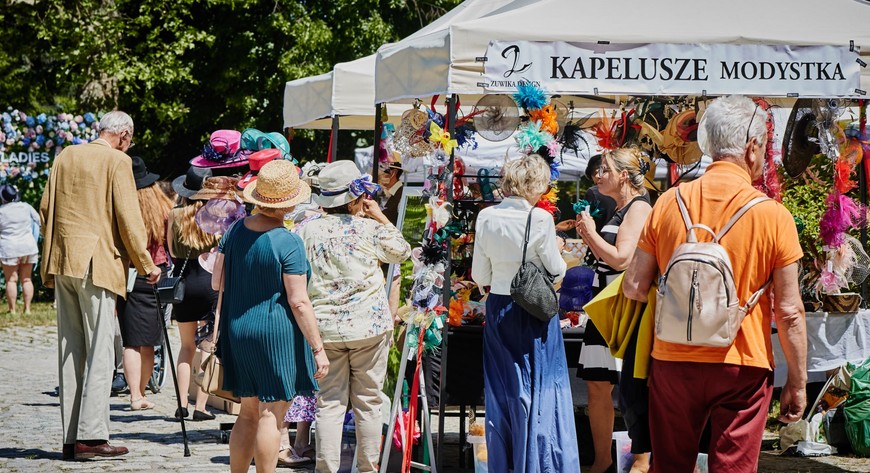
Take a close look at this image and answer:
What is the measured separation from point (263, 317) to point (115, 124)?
2.36 m

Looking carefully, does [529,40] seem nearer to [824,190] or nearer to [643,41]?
A: [643,41]

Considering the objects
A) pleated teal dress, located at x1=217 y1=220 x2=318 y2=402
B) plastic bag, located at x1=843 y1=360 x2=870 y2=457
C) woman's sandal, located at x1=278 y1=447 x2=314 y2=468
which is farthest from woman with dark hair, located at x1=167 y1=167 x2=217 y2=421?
plastic bag, located at x1=843 y1=360 x2=870 y2=457

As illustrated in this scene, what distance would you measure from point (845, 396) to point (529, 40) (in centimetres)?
324

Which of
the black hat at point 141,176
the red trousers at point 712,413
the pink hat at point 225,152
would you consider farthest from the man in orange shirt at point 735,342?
the black hat at point 141,176

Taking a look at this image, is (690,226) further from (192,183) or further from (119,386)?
(119,386)

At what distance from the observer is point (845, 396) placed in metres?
6.84

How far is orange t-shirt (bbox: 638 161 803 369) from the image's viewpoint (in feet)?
11.3

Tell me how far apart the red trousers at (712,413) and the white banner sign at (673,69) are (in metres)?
2.36

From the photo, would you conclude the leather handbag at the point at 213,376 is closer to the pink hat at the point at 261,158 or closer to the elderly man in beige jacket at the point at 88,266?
the elderly man in beige jacket at the point at 88,266

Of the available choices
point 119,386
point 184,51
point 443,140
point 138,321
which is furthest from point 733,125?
point 184,51

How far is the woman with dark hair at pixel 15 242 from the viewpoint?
14.9 m

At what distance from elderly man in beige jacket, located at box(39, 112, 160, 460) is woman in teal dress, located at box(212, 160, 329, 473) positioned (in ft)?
5.65

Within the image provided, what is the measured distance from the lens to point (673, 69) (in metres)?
5.65

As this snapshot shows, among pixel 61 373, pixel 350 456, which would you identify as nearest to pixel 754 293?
pixel 350 456
